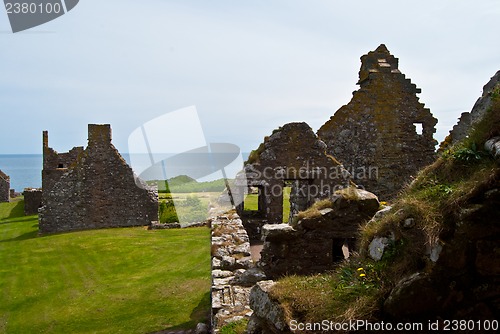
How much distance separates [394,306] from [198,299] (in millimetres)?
8350

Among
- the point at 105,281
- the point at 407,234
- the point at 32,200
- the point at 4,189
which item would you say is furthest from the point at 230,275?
the point at 4,189

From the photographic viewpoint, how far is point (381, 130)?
15.7 meters

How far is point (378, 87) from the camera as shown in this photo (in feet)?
51.1

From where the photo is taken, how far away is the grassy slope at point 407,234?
147 inches

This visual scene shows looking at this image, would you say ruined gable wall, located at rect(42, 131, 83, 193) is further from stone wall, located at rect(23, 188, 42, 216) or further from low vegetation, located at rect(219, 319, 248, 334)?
low vegetation, located at rect(219, 319, 248, 334)

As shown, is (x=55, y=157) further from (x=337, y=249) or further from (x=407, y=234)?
(x=407, y=234)

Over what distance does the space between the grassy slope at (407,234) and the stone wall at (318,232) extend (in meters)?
3.40

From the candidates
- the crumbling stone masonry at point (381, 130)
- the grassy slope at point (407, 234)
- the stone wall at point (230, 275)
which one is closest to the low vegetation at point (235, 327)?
the stone wall at point (230, 275)

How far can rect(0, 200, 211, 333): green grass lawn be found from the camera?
10312 mm

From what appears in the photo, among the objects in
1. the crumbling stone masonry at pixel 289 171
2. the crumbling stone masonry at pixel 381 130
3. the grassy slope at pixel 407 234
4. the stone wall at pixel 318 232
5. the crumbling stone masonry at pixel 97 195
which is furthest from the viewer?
the crumbling stone masonry at pixel 97 195

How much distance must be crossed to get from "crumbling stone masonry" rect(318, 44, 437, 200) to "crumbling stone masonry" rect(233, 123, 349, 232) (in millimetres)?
1945

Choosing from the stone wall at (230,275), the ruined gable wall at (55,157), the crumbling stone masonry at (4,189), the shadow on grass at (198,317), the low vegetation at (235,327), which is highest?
the ruined gable wall at (55,157)

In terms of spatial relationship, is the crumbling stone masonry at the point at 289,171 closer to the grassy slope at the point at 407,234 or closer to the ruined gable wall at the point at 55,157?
the grassy slope at the point at 407,234

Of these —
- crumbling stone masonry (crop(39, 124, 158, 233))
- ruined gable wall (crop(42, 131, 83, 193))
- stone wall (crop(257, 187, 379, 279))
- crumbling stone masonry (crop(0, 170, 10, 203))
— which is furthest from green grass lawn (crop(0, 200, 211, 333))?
crumbling stone masonry (crop(0, 170, 10, 203))
